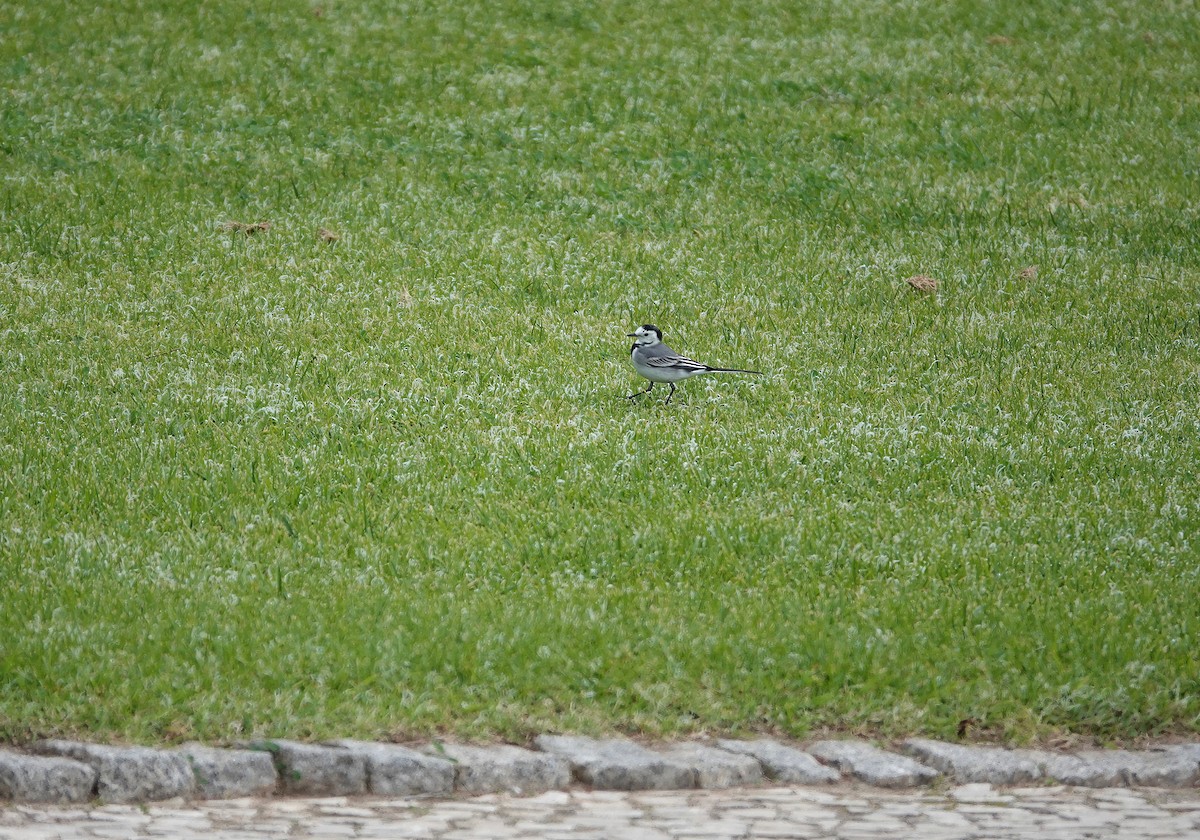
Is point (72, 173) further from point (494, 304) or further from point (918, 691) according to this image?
point (918, 691)

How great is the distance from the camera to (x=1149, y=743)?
7.51 m

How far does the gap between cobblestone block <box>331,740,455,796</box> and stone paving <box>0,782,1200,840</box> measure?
0.08m

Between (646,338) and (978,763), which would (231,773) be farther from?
(646,338)

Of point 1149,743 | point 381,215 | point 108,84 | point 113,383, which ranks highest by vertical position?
point 108,84

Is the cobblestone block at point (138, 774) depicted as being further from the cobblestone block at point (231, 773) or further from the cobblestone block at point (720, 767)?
the cobblestone block at point (720, 767)

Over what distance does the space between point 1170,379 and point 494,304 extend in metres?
6.94

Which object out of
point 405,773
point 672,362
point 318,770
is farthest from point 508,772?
point 672,362

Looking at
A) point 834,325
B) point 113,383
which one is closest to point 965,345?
point 834,325

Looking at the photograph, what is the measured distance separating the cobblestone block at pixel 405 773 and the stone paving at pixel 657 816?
8 centimetres

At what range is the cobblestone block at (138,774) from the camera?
658 centimetres

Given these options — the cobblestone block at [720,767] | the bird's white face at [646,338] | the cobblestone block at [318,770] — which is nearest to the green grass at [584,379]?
the cobblestone block at [318,770]

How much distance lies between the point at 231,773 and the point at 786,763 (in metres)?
2.82

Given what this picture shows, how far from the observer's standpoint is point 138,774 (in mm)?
6605

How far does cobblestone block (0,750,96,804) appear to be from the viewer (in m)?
6.50
